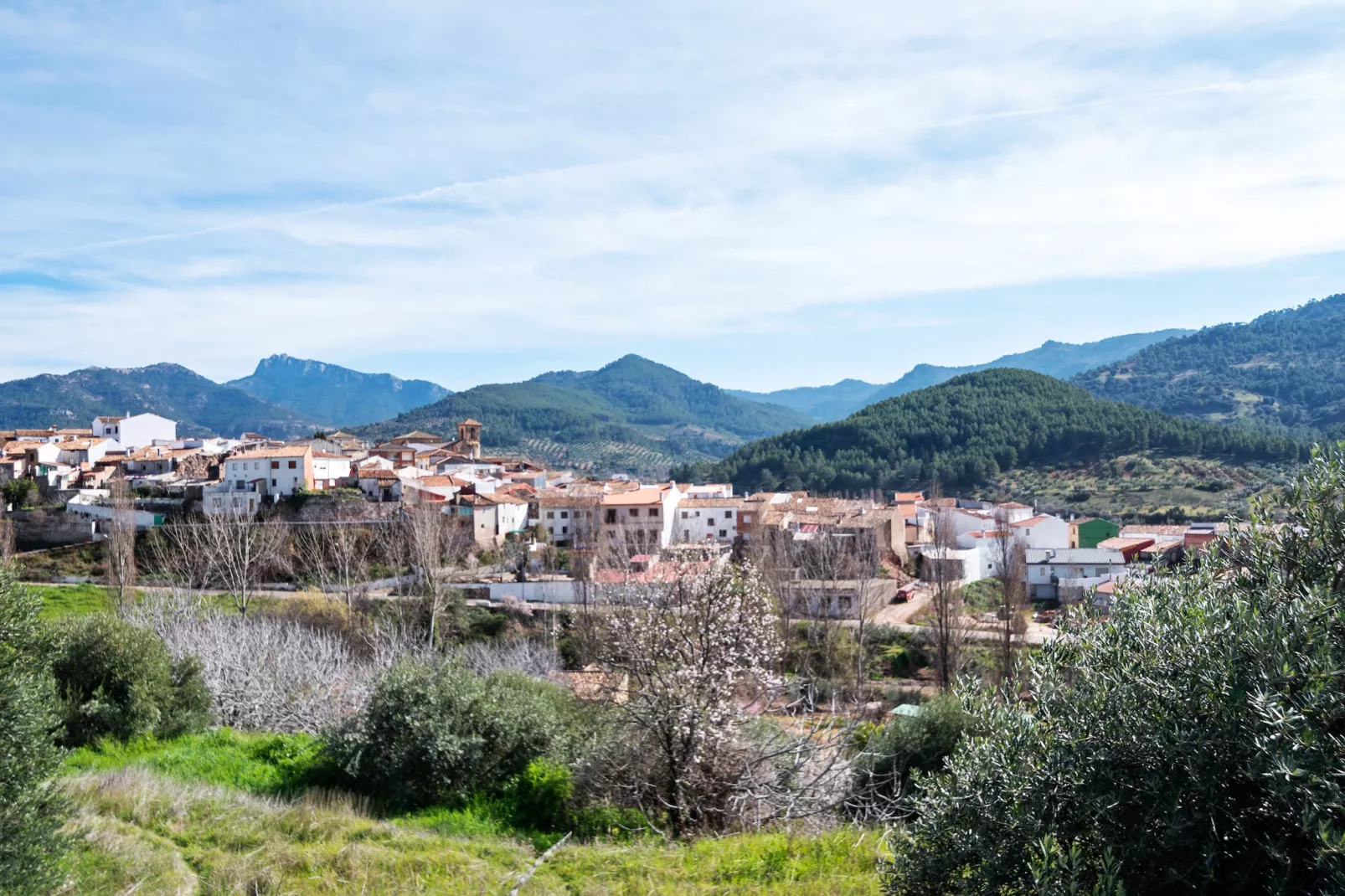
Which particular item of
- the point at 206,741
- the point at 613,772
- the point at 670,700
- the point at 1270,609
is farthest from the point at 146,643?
the point at 1270,609

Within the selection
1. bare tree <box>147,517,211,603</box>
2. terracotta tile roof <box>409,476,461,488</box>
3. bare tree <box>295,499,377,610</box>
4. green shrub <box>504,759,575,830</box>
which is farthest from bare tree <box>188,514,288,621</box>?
green shrub <box>504,759,575,830</box>

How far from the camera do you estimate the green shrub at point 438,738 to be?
10.5m

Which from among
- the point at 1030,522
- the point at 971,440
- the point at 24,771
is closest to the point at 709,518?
the point at 1030,522

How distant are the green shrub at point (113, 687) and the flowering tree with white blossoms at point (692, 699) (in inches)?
339

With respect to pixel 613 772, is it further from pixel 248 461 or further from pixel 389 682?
pixel 248 461

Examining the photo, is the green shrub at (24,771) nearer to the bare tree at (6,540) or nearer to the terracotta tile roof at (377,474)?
the bare tree at (6,540)

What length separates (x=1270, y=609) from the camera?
455 cm

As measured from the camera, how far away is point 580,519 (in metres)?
45.7

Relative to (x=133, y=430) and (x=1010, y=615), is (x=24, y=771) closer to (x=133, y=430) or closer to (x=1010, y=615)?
(x=1010, y=615)

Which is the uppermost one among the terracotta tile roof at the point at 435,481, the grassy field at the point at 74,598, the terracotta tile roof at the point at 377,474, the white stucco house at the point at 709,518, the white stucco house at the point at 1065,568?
the terracotta tile roof at the point at 377,474

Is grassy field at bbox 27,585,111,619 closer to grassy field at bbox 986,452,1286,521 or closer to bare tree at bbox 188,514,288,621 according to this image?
bare tree at bbox 188,514,288,621

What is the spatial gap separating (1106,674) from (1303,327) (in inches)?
9067

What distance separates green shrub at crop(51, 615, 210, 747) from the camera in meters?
13.1

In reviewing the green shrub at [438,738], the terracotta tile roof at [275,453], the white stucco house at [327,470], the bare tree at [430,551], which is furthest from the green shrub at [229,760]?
the terracotta tile roof at [275,453]
